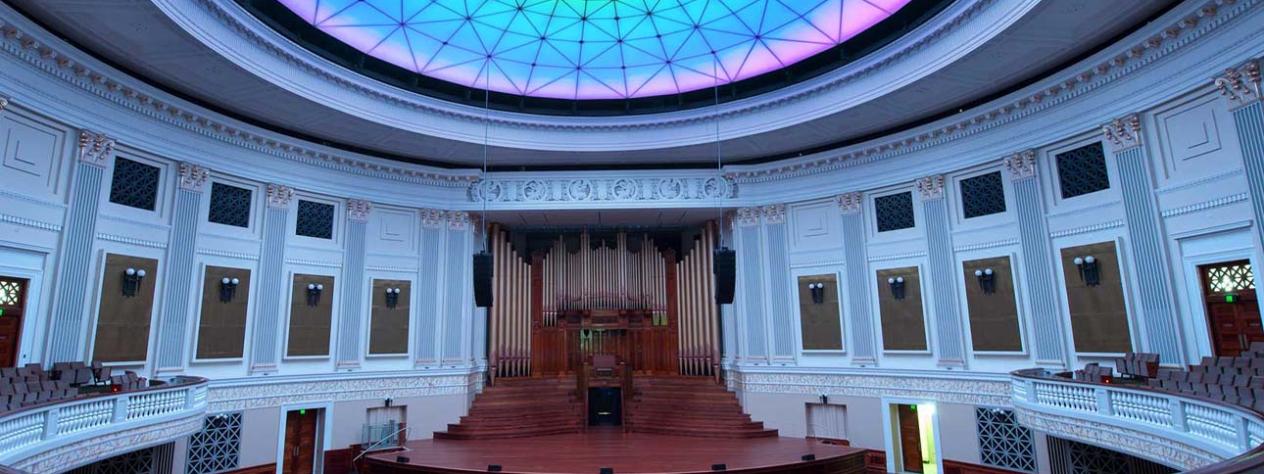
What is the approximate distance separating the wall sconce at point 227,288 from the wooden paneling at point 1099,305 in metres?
16.7

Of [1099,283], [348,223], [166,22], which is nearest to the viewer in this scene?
[166,22]

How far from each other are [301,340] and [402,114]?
18.6 feet

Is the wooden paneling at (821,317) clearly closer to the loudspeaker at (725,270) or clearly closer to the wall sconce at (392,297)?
the loudspeaker at (725,270)

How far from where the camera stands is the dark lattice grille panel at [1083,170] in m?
A: 12.0

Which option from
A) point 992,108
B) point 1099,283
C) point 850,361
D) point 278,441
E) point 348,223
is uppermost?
point 992,108

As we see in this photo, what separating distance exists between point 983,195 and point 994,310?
245 cm

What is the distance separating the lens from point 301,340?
592 inches

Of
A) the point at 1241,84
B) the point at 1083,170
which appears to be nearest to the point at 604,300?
the point at 1083,170

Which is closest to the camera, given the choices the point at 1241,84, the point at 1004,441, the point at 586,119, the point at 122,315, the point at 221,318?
the point at 1241,84

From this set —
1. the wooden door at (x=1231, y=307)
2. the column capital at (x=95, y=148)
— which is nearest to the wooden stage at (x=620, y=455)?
the wooden door at (x=1231, y=307)

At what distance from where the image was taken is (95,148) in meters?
11.5

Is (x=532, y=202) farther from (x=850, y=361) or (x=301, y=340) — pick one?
(x=850, y=361)

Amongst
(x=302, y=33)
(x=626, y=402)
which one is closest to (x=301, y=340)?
(x=302, y=33)

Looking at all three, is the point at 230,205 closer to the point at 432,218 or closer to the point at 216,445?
the point at 432,218
